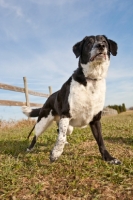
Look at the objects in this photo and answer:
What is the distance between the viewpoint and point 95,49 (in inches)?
128

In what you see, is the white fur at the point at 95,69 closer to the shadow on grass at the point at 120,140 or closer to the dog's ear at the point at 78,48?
the dog's ear at the point at 78,48

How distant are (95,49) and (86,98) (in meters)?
0.71

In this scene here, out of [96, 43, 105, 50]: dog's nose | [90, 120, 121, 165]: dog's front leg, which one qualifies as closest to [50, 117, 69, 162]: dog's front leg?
[90, 120, 121, 165]: dog's front leg

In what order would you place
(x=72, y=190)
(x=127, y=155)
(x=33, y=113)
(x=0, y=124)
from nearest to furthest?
(x=72, y=190) < (x=127, y=155) < (x=33, y=113) < (x=0, y=124)

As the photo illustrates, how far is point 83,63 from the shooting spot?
348 centimetres

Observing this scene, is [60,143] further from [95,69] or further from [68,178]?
[95,69]

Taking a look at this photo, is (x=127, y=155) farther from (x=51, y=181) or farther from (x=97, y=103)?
(x=51, y=181)

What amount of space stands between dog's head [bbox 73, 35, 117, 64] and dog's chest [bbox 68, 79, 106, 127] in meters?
0.36

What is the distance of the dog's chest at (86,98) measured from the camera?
334 centimetres

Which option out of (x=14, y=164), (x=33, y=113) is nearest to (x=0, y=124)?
(x=33, y=113)

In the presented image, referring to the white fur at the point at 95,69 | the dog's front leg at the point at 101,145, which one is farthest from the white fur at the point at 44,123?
the white fur at the point at 95,69

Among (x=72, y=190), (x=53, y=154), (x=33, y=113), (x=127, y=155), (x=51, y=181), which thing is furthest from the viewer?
(x=33, y=113)

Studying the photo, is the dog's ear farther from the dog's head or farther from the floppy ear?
the floppy ear

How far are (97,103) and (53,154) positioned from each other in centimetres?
99
